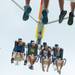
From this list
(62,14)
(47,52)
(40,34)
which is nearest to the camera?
(62,14)

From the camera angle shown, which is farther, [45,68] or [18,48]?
[45,68]

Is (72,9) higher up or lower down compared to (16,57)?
higher up

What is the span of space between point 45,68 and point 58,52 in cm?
104

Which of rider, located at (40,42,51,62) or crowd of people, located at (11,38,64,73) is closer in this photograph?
crowd of people, located at (11,38,64,73)

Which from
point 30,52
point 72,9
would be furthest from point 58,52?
point 72,9

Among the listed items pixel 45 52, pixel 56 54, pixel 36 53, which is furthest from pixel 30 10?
pixel 56 54

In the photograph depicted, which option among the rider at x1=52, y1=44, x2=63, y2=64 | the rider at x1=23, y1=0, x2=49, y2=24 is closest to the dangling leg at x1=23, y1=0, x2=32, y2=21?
the rider at x1=23, y1=0, x2=49, y2=24

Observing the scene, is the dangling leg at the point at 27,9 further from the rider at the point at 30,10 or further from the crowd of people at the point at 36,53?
the crowd of people at the point at 36,53

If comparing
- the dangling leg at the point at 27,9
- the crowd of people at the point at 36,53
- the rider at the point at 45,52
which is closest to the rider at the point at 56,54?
the crowd of people at the point at 36,53

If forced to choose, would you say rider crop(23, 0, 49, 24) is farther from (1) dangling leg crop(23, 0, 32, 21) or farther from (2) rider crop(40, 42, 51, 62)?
(2) rider crop(40, 42, 51, 62)

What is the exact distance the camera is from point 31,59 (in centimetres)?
→ 1400

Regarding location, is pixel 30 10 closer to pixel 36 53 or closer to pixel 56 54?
pixel 36 53

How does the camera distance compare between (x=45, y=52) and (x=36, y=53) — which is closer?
(x=36, y=53)

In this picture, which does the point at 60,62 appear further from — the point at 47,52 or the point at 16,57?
the point at 16,57
